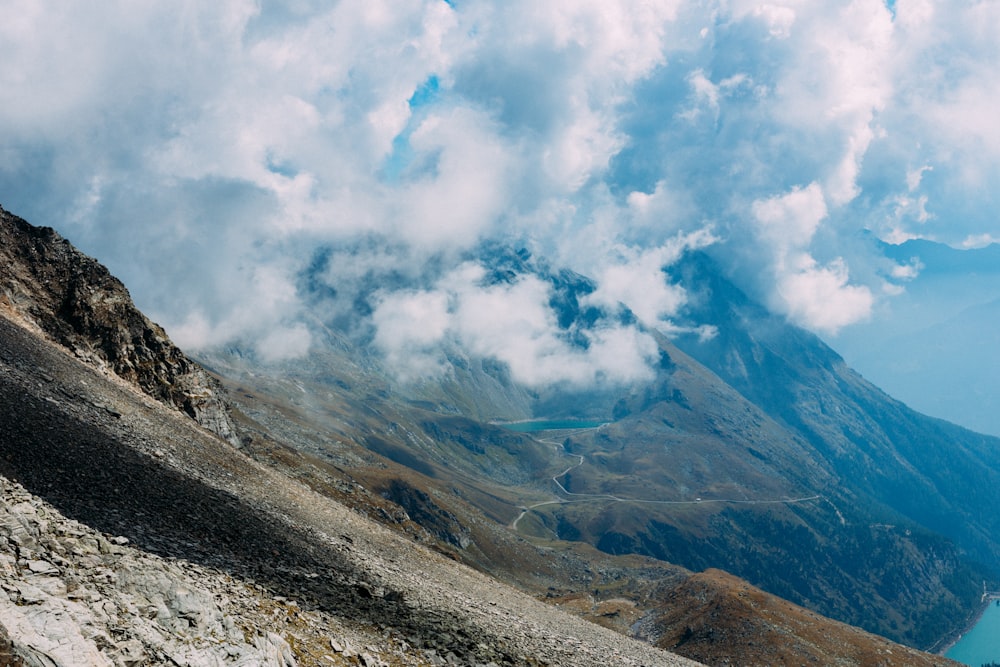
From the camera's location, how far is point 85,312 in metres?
66.8

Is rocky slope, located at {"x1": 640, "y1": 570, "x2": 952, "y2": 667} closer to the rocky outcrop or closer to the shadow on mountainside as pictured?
the shadow on mountainside

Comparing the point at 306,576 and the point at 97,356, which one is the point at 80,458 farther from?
the point at 97,356

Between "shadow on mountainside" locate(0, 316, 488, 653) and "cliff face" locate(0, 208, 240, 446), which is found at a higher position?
"cliff face" locate(0, 208, 240, 446)

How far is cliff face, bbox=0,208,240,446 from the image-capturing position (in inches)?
2435

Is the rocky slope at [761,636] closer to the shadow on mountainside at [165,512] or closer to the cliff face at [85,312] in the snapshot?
the shadow on mountainside at [165,512]

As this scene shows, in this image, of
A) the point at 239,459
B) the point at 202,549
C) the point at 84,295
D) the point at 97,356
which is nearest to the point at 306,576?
the point at 202,549

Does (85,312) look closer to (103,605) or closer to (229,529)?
(229,529)

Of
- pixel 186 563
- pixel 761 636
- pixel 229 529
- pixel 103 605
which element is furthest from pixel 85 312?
pixel 761 636

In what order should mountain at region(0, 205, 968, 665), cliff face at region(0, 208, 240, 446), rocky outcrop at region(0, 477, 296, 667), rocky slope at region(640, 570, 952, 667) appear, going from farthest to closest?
rocky slope at region(640, 570, 952, 667)
cliff face at region(0, 208, 240, 446)
mountain at region(0, 205, 968, 665)
rocky outcrop at region(0, 477, 296, 667)

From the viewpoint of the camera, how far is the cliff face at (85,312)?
203ft

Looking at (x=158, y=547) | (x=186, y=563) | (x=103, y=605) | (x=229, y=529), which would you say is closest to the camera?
(x=103, y=605)

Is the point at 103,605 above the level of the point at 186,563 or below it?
above

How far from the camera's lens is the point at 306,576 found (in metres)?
33.7

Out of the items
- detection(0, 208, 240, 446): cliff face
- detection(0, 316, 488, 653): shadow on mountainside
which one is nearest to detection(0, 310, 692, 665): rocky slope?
detection(0, 316, 488, 653): shadow on mountainside
